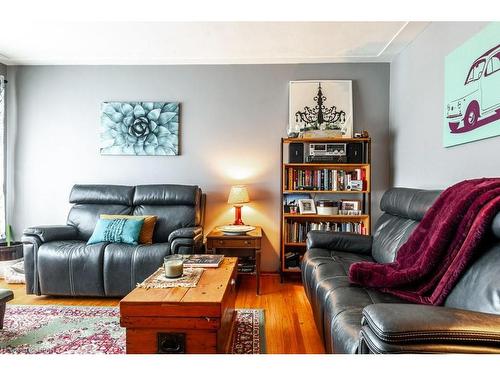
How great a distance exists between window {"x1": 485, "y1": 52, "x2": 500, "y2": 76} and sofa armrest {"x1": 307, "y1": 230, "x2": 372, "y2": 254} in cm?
144

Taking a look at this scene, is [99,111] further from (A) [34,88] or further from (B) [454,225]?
(B) [454,225]

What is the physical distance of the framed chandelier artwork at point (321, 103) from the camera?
3.46 meters

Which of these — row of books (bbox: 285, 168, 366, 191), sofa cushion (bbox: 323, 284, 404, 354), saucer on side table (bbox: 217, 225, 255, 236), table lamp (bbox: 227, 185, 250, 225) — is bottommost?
sofa cushion (bbox: 323, 284, 404, 354)

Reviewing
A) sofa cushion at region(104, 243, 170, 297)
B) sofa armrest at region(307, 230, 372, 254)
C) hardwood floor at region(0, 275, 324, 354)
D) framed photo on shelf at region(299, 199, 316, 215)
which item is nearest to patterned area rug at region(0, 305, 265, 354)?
hardwood floor at region(0, 275, 324, 354)

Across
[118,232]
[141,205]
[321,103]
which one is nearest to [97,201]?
[141,205]

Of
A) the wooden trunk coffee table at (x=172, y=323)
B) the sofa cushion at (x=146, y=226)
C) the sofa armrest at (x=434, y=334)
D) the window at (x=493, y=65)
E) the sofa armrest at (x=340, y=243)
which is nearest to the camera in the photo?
the sofa armrest at (x=434, y=334)

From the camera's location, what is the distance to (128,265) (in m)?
2.63

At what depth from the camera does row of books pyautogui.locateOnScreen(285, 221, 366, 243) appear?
3.26m

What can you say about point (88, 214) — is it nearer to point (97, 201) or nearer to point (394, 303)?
point (97, 201)

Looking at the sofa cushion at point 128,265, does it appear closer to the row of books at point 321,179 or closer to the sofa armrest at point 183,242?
the sofa armrest at point 183,242

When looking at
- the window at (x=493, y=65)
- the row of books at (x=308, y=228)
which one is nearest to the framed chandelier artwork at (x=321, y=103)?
the row of books at (x=308, y=228)

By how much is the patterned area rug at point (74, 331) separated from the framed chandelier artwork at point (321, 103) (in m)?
2.12

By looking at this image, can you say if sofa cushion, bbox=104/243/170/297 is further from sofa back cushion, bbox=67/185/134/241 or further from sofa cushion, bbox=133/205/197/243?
sofa back cushion, bbox=67/185/134/241

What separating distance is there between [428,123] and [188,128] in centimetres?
241
